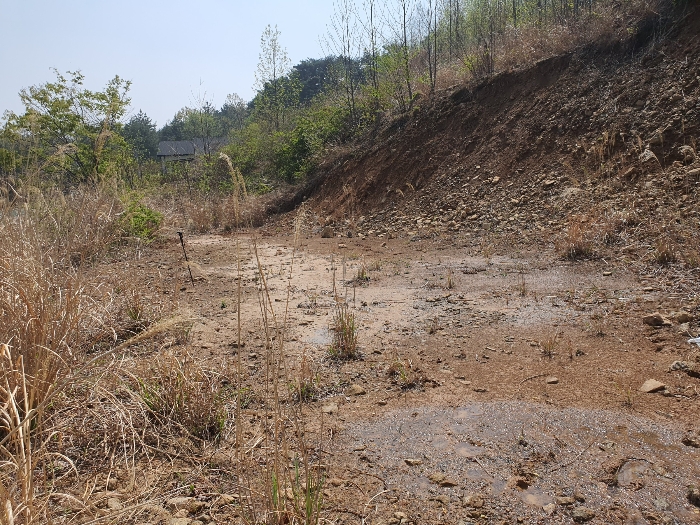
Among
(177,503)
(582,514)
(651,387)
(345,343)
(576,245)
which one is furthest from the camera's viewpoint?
(576,245)

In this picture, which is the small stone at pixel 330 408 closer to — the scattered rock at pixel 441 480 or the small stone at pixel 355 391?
the small stone at pixel 355 391

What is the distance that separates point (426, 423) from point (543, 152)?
7726 millimetres

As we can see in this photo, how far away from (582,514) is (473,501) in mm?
411

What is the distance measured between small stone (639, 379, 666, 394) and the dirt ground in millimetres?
28

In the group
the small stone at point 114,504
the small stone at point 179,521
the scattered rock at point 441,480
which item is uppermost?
the small stone at point 114,504

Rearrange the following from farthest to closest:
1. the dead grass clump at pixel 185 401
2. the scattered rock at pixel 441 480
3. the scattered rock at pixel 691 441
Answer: the dead grass clump at pixel 185 401 < the scattered rock at pixel 691 441 < the scattered rock at pixel 441 480

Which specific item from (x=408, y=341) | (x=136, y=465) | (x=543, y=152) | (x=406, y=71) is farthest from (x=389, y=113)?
(x=136, y=465)

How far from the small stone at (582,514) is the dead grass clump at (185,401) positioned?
1632mm

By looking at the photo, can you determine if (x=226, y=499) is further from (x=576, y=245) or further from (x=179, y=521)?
(x=576, y=245)

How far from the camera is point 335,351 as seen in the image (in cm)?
364

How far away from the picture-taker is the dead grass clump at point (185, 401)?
2516 millimetres

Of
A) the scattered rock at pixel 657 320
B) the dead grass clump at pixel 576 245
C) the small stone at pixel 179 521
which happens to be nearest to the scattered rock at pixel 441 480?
the small stone at pixel 179 521

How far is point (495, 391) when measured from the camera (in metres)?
3.03

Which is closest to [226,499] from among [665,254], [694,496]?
[694,496]
